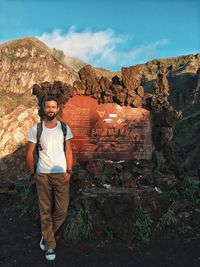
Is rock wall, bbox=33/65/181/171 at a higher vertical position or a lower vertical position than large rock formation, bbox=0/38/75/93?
lower

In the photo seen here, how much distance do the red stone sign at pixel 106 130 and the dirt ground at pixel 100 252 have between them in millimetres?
2848

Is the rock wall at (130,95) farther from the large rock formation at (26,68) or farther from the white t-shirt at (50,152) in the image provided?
the large rock formation at (26,68)

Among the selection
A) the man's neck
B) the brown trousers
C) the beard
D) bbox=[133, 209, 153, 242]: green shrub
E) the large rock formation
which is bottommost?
bbox=[133, 209, 153, 242]: green shrub

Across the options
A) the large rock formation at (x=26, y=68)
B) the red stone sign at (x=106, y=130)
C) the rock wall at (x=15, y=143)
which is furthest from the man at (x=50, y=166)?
the large rock formation at (x=26, y=68)

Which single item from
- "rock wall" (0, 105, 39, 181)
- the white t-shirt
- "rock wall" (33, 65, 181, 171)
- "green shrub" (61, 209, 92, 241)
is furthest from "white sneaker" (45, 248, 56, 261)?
"rock wall" (0, 105, 39, 181)

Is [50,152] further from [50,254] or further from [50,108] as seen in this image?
[50,254]

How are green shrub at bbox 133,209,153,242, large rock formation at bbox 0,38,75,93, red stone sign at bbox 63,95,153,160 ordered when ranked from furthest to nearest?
large rock formation at bbox 0,38,75,93
red stone sign at bbox 63,95,153,160
green shrub at bbox 133,209,153,242

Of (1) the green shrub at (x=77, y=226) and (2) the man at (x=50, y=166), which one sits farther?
(1) the green shrub at (x=77, y=226)

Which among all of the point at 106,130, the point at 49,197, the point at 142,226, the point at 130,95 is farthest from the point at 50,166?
the point at 130,95

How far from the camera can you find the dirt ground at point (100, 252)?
5.80 metres

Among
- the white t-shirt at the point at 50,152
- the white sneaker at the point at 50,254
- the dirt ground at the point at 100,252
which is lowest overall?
the dirt ground at the point at 100,252

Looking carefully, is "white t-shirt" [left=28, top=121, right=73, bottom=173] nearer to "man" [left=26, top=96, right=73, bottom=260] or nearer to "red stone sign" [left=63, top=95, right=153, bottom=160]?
"man" [left=26, top=96, right=73, bottom=260]

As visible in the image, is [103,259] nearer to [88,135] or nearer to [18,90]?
[88,135]

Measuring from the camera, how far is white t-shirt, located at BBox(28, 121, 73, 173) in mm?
5656
